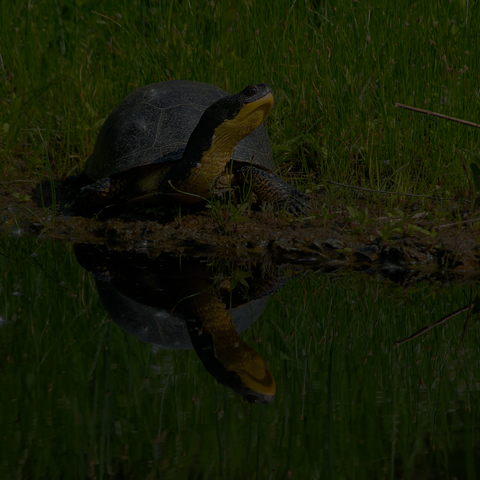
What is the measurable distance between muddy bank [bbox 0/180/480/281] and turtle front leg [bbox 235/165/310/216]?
12 centimetres

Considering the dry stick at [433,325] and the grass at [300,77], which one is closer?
the dry stick at [433,325]

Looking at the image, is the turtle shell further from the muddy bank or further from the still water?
the still water

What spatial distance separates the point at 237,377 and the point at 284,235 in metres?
1.74

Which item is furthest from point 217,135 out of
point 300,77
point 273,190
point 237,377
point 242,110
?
point 237,377

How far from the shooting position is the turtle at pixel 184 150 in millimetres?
3615

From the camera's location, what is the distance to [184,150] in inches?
153

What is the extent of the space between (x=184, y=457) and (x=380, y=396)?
0.59m

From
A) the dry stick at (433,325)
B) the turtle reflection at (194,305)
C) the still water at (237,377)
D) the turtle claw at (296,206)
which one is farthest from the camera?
the turtle claw at (296,206)

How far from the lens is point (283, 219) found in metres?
3.67

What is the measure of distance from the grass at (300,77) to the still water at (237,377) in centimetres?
151

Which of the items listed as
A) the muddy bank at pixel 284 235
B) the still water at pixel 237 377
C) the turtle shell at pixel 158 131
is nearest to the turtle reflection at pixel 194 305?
the still water at pixel 237 377

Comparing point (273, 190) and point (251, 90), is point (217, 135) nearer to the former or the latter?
point (251, 90)

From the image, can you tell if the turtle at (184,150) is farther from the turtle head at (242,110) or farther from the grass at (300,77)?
the grass at (300,77)

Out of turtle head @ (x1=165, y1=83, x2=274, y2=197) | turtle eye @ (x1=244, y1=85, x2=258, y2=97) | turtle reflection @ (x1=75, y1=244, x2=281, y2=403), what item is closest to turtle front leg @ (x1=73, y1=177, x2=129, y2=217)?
turtle head @ (x1=165, y1=83, x2=274, y2=197)
